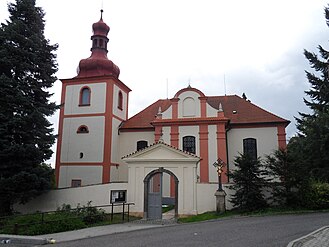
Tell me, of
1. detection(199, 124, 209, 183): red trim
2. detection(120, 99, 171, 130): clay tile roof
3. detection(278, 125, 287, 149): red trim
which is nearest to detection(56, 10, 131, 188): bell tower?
detection(120, 99, 171, 130): clay tile roof

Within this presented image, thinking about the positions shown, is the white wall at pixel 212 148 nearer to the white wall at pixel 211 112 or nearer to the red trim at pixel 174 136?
the white wall at pixel 211 112

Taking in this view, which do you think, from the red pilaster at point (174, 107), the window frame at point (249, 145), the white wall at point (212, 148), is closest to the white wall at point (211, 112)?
the white wall at point (212, 148)

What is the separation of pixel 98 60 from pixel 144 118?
20.4 feet

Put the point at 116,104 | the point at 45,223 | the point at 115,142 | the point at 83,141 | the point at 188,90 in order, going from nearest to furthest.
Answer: the point at 45,223 → the point at 188,90 → the point at 83,141 → the point at 115,142 → the point at 116,104

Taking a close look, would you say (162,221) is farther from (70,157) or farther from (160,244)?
(70,157)

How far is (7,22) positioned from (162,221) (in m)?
14.1

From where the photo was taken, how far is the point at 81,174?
23531 millimetres

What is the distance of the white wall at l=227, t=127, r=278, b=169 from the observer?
2281 cm

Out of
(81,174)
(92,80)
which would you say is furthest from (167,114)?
(81,174)

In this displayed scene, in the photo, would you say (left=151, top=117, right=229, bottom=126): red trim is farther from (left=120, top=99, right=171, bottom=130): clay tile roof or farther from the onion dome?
the onion dome

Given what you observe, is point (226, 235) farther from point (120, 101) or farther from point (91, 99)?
point (120, 101)

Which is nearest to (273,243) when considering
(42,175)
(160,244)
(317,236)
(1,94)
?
(317,236)

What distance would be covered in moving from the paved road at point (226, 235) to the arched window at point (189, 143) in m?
10.5

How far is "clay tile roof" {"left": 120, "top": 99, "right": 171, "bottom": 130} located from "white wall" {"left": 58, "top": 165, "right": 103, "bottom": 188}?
4414 millimetres
